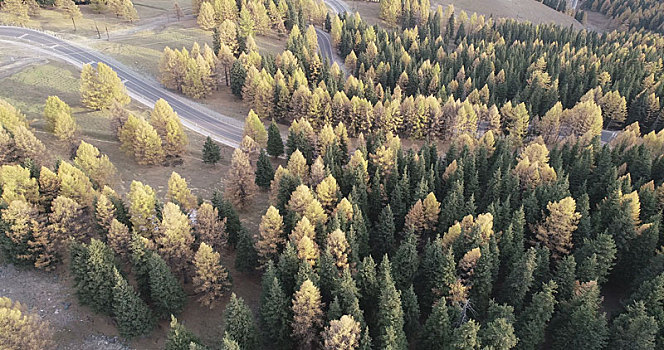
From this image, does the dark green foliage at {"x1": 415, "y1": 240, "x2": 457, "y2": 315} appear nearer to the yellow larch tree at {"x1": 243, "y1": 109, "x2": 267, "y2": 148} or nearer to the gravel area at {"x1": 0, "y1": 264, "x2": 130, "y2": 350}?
the gravel area at {"x1": 0, "y1": 264, "x2": 130, "y2": 350}

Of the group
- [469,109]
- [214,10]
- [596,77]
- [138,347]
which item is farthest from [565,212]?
[214,10]

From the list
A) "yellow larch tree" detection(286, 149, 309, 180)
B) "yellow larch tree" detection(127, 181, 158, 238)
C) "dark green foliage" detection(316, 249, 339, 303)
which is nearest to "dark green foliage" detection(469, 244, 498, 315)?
"dark green foliage" detection(316, 249, 339, 303)

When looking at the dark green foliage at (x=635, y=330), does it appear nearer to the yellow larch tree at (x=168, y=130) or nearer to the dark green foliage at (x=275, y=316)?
the dark green foliage at (x=275, y=316)

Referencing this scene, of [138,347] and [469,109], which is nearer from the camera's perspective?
[138,347]

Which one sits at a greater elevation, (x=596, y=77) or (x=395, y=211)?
(x=596, y=77)

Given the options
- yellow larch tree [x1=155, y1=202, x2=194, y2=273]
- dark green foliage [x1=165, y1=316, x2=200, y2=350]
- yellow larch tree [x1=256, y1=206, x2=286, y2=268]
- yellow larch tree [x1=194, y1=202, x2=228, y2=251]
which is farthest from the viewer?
yellow larch tree [x1=194, y1=202, x2=228, y2=251]

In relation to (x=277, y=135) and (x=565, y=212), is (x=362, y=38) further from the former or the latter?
(x=565, y=212)

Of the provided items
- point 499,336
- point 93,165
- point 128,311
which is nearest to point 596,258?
point 499,336
